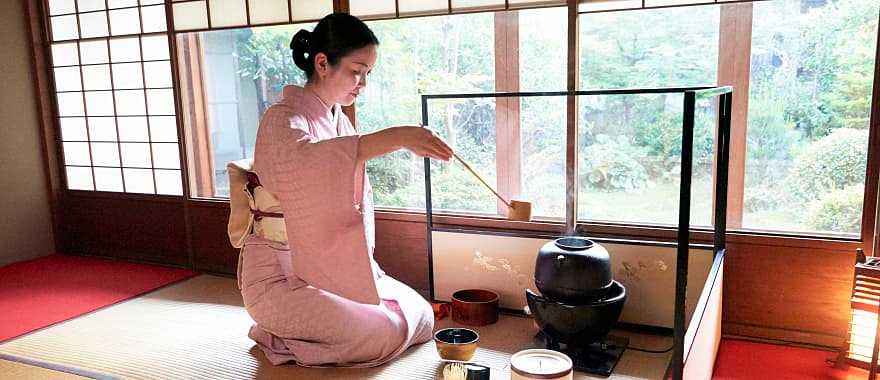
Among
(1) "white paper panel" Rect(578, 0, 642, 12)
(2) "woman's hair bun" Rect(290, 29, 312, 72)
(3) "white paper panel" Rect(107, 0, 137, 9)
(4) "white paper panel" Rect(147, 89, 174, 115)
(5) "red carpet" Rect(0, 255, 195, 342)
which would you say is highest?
(3) "white paper panel" Rect(107, 0, 137, 9)

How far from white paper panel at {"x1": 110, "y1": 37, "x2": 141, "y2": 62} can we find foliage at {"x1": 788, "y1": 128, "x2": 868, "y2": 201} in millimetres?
4109

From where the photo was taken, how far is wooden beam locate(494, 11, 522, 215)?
332cm

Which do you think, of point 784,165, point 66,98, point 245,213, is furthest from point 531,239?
point 66,98

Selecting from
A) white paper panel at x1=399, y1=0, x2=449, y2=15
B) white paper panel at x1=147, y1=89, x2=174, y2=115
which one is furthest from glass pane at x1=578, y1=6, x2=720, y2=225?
white paper panel at x1=147, y1=89, x2=174, y2=115

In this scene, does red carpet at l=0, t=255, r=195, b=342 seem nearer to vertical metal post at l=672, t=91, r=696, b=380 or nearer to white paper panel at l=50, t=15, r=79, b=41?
white paper panel at l=50, t=15, r=79, b=41

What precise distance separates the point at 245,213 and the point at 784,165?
242cm

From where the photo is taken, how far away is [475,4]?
11.0 feet

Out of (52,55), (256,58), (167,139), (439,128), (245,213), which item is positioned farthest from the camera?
(52,55)

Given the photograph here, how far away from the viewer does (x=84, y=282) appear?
4.18 metres

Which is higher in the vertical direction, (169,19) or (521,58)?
(169,19)

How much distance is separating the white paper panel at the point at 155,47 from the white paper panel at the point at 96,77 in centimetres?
48

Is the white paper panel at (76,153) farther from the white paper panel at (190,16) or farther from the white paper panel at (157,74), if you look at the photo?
the white paper panel at (190,16)

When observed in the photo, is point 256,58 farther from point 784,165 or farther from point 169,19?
point 784,165

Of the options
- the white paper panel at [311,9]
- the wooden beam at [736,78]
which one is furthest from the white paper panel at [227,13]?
the wooden beam at [736,78]
